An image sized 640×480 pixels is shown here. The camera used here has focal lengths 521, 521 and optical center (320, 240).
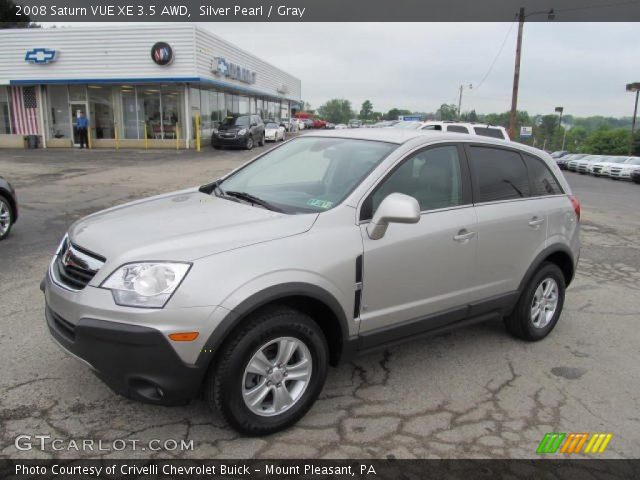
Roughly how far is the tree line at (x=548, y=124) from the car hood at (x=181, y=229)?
3607cm

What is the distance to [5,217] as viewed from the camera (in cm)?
728

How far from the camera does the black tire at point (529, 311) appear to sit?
4.40 meters

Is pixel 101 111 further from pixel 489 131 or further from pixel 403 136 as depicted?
pixel 403 136

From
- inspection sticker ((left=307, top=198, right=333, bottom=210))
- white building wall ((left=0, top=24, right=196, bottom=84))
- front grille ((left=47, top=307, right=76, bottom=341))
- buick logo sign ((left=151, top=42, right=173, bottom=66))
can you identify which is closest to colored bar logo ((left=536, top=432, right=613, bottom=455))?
inspection sticker ((left=307, top=198, right=333, bottom=210))

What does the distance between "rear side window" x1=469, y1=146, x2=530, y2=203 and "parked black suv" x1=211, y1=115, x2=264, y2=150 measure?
2309 centimetres

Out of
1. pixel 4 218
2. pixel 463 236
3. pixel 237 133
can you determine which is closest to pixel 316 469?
pixel 463 236

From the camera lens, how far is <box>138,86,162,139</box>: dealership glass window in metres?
27.6

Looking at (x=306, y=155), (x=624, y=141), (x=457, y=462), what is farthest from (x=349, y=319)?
(x=624, y=141)

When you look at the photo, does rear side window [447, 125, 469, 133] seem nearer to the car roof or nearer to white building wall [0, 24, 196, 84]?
the car roof

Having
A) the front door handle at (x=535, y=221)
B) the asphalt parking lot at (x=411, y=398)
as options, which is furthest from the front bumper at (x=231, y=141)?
the front door handle at (x=535, y=221)

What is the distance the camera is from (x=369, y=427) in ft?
10.4

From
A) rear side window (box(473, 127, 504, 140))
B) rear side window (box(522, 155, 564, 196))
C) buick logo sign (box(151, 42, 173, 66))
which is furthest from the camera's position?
buick logo sign (box(151, 42, 173, 66))

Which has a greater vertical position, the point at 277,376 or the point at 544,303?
the point at 277,376

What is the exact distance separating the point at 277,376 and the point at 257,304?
1.67 ft
